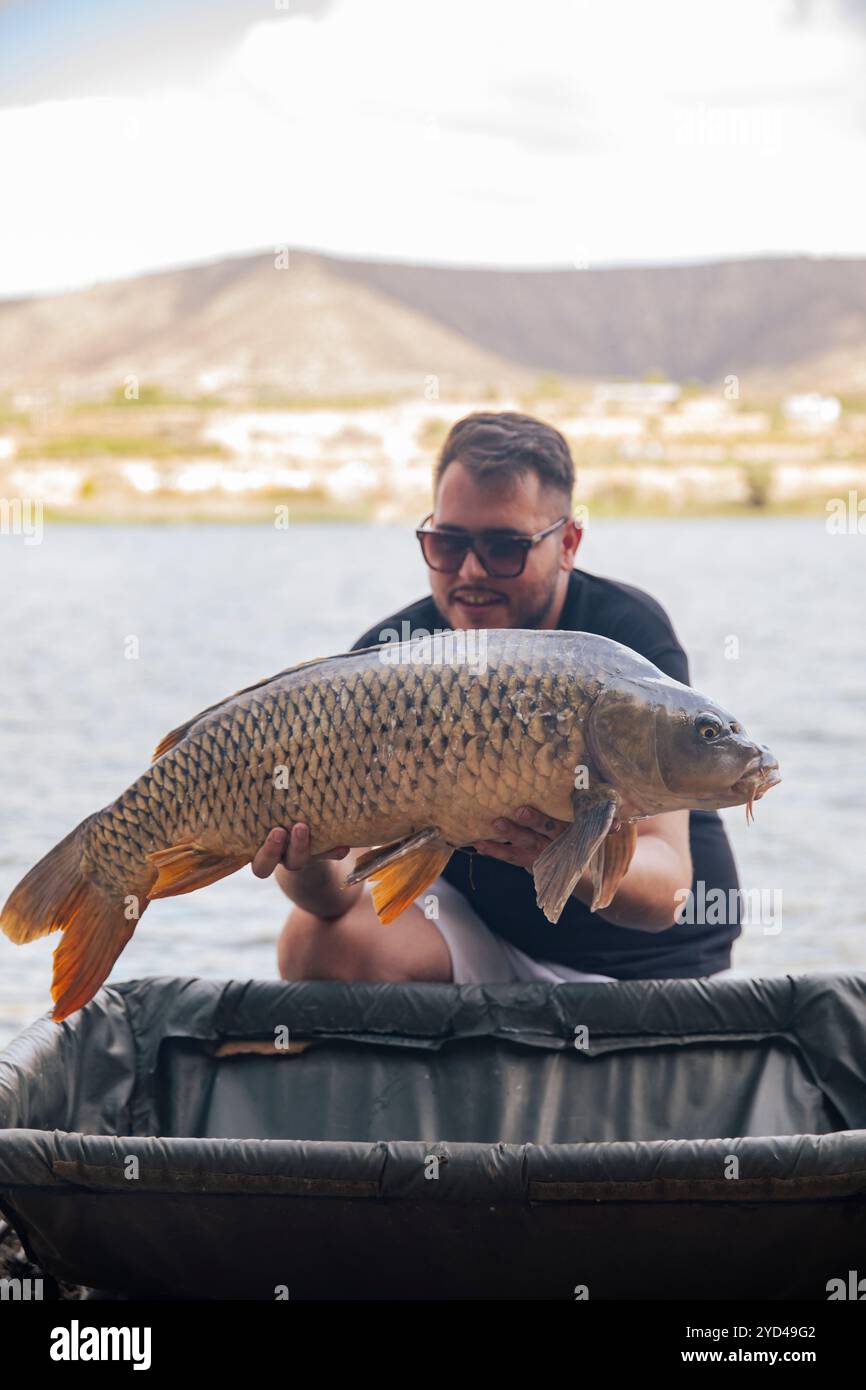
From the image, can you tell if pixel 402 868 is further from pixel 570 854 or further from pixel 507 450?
pixel 507 450

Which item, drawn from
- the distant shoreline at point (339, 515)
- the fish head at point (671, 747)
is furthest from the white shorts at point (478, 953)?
the distant shoreline at point (339, 515)

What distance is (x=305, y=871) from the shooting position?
181 centimetres

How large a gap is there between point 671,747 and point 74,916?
0.62 meters

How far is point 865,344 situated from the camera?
173 ft

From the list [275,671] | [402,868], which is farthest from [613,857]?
[275,671]

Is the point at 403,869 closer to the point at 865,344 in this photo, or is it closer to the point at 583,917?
the point at 583,917

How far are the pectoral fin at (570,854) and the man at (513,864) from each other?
318 mm

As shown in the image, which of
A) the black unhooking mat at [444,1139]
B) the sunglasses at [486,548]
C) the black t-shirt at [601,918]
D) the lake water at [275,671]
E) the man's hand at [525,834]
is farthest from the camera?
the lake water at [275,671]

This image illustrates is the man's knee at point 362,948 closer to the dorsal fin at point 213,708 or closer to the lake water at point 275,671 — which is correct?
the dorsal fin at point 213,708

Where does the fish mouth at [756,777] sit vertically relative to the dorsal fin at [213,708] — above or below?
below

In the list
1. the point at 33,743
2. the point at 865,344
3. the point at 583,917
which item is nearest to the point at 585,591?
the point at 583,917

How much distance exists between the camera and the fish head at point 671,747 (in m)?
1.44

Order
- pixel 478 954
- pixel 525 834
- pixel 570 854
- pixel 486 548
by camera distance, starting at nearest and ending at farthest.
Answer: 1. pixel 570 854
2. pixel 525 834
3. pixel 486 548
4. pixel 478 954
